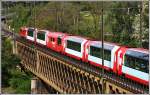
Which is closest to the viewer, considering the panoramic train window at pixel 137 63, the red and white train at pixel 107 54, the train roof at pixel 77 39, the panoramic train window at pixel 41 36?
the panoramic train window at pixel 137 63

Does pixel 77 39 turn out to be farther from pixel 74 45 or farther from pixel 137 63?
pixel 137 63

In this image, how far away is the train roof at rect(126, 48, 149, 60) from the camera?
2410 centimetres

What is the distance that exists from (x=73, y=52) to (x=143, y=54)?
52.0 ft

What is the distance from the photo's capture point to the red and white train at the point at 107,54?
972 inches

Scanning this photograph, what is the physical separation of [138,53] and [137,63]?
21.9 inches

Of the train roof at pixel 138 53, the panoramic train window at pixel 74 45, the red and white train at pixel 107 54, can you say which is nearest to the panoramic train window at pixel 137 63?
the red and white train at pixel 107 54

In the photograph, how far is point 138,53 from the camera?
25250 millimetres

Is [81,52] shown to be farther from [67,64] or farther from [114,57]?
[114,57]

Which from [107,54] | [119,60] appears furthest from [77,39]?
[119,60]

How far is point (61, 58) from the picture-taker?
43375 millimetres

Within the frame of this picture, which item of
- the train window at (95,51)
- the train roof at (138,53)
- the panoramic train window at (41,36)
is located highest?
the train roof at (138,53)

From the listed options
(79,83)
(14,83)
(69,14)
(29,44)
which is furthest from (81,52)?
(69,14)

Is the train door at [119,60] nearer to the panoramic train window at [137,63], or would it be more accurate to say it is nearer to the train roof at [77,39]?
the panoramic train window at [137,63]

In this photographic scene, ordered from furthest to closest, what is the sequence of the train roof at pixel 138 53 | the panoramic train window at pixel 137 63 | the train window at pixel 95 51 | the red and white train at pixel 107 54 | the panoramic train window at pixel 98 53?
the train window at pixel 95 51 < the panoramic train window at pixel 98 53 < the red and white train at pixel 107 54 < the train roof at pixel 138 53 < the panoramic train window at pixel 137 63
